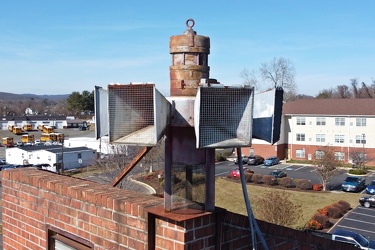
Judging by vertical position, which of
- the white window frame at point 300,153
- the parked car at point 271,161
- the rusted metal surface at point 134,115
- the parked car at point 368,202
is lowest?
the parked car at point 368,202

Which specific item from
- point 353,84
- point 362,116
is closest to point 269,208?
point 362,116

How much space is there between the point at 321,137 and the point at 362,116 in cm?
484

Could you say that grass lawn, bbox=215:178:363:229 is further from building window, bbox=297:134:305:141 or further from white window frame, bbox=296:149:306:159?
building window, bbox=297:134:305:141

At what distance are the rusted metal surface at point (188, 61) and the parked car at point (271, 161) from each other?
3919 centimetres

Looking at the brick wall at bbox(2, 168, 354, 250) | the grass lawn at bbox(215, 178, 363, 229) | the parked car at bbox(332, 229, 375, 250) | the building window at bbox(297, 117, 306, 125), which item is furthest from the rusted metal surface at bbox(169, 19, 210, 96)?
the building window at bbox(297, 117, 306, 125)

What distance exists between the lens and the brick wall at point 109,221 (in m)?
2.77

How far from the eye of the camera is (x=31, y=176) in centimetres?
420

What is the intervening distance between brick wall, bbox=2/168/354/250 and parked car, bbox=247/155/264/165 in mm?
36946

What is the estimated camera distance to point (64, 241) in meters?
3.72

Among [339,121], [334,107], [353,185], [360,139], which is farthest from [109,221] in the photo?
[334,107]

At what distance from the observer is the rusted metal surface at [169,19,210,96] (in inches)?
107

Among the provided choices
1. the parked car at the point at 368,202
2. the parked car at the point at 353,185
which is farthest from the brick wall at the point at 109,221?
the parked car at the point at 353,185

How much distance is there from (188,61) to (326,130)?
1708 inches

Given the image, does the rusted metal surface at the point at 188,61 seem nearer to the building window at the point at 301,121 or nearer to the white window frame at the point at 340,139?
the white window frame at the point at 340,139
